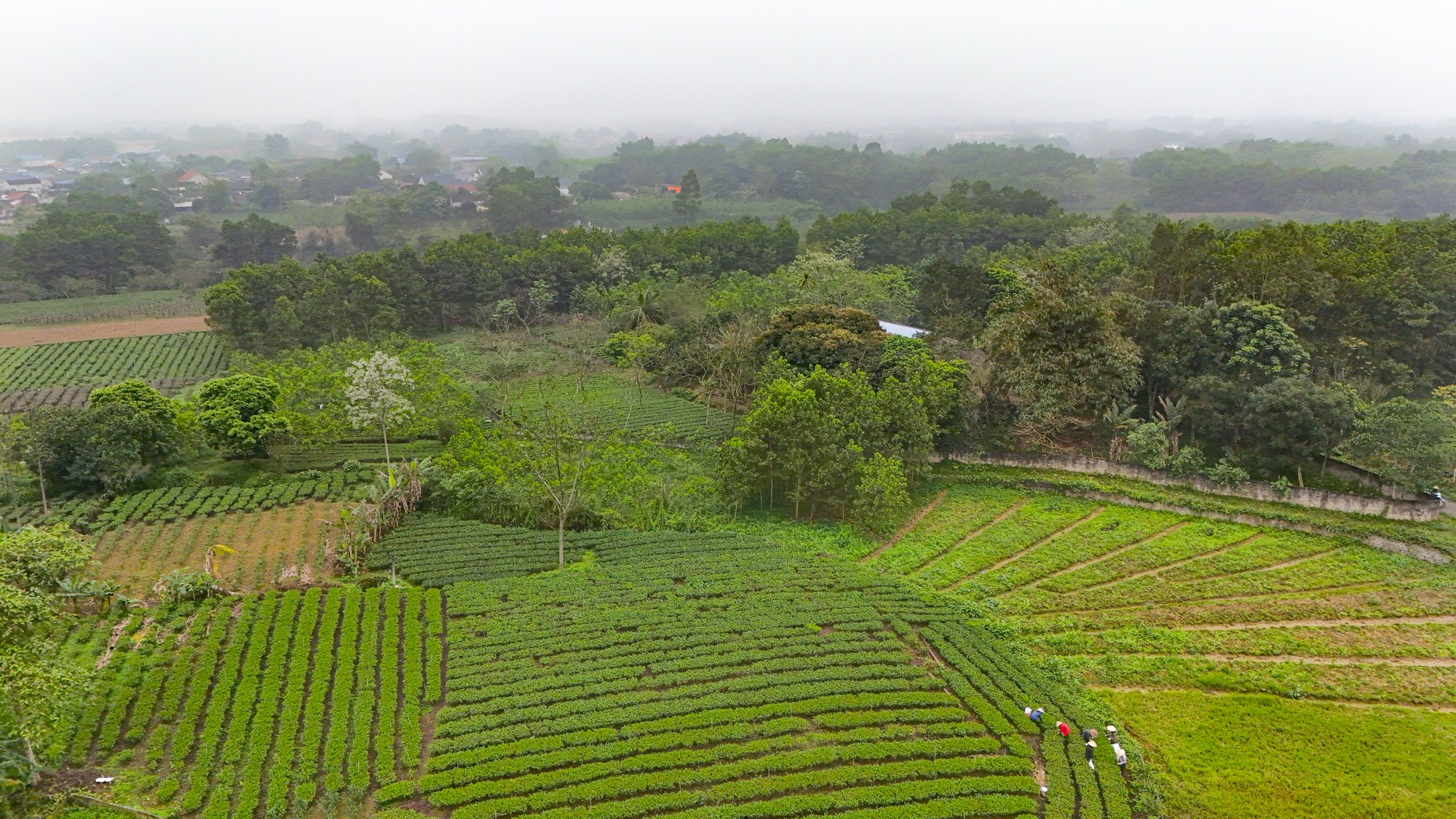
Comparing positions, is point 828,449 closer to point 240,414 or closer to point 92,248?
point 240,414

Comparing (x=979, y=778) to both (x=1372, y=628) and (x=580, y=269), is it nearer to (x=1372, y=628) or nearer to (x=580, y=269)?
(x=1372, y=628)

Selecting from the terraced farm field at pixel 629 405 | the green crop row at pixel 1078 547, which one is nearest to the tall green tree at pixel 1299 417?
the green crop row at pixel 1078 547

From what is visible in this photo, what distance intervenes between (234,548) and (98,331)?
47.6 metres

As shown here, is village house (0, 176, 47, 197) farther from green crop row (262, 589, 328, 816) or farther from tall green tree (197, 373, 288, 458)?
green crop row (262, 589, 328, 816)

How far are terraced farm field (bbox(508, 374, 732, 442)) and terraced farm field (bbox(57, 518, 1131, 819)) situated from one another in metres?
17.4

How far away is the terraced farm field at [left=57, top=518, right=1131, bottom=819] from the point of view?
19656 mm

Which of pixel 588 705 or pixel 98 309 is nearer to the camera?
pixel 588 705

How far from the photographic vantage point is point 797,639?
26.1m

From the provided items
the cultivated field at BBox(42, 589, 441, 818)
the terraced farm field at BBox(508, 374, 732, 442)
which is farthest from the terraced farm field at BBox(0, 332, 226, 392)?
the cultivated field at BBox(42, 589, 441, 818)

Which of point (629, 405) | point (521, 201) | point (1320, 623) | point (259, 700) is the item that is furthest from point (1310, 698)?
point (521, 201)

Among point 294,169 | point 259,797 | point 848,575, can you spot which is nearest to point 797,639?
point 848,575

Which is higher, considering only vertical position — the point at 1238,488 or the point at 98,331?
the point at 1238,488

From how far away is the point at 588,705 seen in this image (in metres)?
22.7

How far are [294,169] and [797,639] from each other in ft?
576
